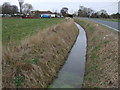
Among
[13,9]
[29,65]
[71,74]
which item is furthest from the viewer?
[13,9]

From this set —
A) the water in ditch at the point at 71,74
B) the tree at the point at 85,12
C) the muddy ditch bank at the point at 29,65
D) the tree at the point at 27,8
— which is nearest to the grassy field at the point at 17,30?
the muddy ditch bank at the point at 29,65

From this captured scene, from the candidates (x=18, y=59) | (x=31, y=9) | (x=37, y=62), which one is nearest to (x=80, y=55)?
Answer: (x=37, y=62)

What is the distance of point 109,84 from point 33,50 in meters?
5.56

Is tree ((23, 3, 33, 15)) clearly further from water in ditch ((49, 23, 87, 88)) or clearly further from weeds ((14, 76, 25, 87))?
weeds ((14, 76, 25, 87))

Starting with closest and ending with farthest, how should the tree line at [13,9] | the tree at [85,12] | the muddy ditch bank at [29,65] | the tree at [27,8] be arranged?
the muddy ditch bank at [29,65], the tree line at [13,9], the tree at [27,8], the tree at [85,12]

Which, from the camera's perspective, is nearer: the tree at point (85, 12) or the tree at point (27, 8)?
the tree at point (27, 8)

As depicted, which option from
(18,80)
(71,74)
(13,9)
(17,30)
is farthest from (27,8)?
(18,80)

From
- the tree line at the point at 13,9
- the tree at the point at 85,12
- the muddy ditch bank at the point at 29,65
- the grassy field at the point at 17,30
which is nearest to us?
the muddy ditch bank at the point at 29,65

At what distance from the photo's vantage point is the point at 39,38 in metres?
13.6

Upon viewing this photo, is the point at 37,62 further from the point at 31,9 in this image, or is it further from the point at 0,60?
the point at 31,9

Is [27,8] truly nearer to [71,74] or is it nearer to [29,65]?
[71,74]

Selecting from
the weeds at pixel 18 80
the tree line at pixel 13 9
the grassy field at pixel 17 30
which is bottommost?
the weeds at pixel 18 80

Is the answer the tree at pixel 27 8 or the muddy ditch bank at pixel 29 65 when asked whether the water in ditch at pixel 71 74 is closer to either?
the muddy ditch bank at pixel 29 65

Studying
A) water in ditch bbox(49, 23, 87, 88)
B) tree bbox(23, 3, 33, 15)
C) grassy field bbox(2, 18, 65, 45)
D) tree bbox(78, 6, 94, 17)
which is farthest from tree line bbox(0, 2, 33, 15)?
water in ditch bbox(49, 23, 87, 88)
